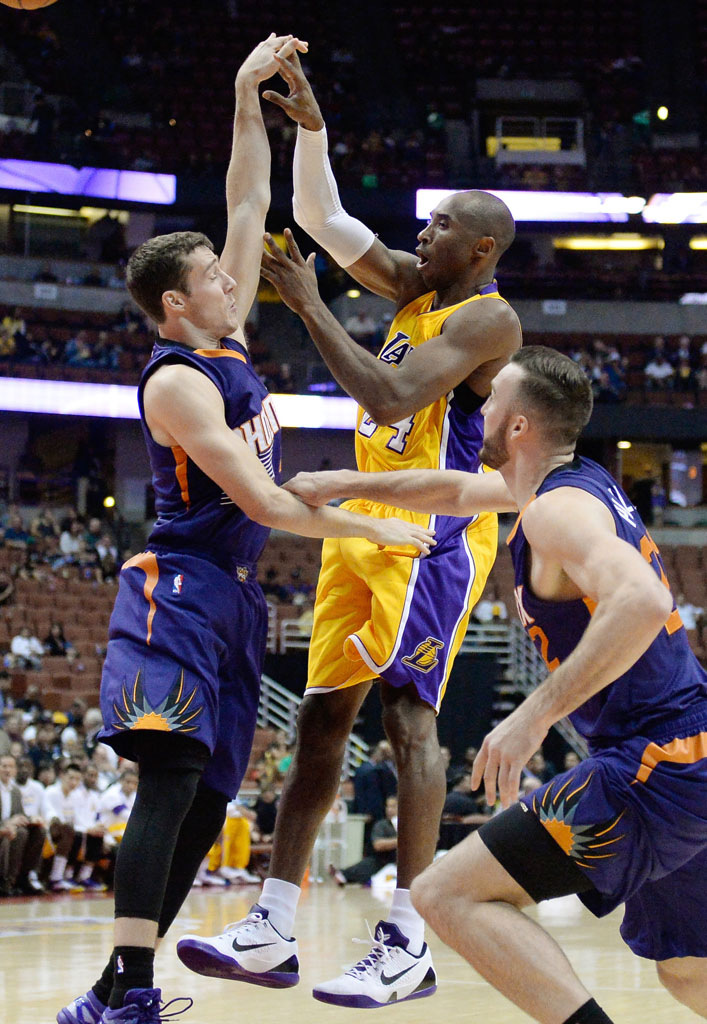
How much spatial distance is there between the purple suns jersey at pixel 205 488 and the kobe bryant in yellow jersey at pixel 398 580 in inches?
12.5

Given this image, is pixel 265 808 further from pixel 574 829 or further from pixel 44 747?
pixel 574 829

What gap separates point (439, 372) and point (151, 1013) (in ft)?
7.54

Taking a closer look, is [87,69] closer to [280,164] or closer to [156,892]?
[280,164]

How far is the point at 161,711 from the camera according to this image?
3.86 m

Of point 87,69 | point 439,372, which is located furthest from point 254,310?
point 439,372

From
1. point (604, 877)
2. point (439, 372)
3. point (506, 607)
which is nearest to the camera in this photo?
point (604, 877)

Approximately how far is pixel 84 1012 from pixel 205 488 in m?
1.71

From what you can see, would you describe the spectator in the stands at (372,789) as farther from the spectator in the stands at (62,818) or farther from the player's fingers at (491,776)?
the player's fingers at (491,776)

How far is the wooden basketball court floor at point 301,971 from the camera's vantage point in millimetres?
5465

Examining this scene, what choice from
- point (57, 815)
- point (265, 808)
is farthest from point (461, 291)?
point (265, 808)

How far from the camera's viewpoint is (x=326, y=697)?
4562 millimetres

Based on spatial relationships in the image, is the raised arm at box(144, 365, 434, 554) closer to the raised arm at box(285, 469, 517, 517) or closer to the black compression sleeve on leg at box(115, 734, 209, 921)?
the raised arm at box(285, 469, 517, 517)

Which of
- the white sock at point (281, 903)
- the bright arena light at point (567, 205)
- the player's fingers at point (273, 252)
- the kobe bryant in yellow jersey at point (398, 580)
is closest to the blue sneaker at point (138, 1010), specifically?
the kobe bryant in yellow jersey at point (398, 580)

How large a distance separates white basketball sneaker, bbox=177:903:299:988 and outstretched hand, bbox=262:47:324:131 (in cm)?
286
